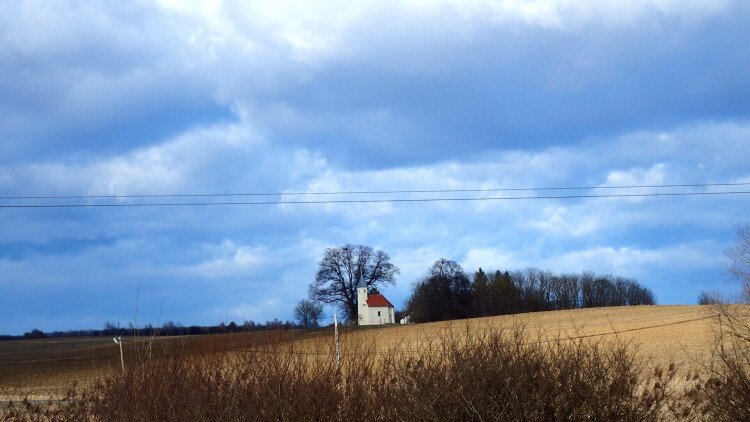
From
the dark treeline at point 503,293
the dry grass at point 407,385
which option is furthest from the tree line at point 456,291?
the dry grass at point 407,385

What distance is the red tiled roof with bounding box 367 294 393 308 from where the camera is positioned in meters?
87.3

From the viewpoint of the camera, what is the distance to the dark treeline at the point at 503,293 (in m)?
79.9

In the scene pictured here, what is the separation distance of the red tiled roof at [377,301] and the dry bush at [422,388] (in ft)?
248

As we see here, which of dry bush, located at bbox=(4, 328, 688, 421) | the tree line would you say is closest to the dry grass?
dry bush, located at bbox=(4, 328, 688, 421)

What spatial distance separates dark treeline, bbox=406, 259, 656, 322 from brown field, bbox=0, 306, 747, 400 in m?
21.0

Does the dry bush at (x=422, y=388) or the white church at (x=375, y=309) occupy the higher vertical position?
the white church at (x=375, y=309)

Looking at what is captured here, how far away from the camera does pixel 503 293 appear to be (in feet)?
278

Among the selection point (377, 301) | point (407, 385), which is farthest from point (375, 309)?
point (407, 385)

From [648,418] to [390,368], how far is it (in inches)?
142

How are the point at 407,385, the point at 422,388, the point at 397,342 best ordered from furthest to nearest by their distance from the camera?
1. the point at 397,342
2. the point at 407,385
3. the point at 422,388

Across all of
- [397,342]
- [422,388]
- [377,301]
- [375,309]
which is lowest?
[422,388]

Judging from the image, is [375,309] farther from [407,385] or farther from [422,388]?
[422,388]

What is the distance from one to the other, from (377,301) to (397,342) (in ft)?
235

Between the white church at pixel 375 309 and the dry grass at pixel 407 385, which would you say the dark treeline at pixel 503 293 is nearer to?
the white church at pixel 375 309
